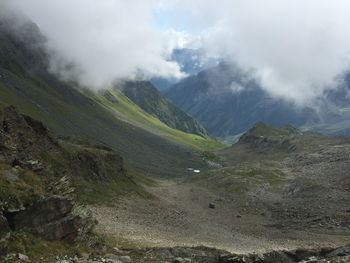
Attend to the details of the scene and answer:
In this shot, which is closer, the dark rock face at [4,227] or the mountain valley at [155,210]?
the dark rock face at [4,227]

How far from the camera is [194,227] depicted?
3711 inches

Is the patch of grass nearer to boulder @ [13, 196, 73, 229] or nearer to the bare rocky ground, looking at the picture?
boulder @ [13, 196, 73, 229]

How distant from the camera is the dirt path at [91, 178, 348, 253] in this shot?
76625 millimetres

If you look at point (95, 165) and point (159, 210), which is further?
point (95, 165)

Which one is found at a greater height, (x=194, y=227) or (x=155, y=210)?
(x=194, y=227)

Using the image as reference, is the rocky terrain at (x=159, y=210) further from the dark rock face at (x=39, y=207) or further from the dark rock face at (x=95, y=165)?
the dark rock face at (x=95, y=165)

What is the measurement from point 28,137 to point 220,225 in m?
38.4

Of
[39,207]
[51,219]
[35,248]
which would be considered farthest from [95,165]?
[35,248]

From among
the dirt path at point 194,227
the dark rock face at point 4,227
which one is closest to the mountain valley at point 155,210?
the dark rock face at point 4,227

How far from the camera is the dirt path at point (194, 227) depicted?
76625 mm

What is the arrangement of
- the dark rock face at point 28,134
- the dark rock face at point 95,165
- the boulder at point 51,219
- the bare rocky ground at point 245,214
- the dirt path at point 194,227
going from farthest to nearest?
1. the dark rock face at point 95,165
2. the dark rock face at point 28,134
3. the bare rocky ground at point 245,214
4. the dirt path at point 194,227
5. the boulder at point 51,219

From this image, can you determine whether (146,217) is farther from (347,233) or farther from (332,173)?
(332,173)

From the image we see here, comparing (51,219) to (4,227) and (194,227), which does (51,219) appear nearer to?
(4,227)

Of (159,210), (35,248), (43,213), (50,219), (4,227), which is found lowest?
(159,210)
